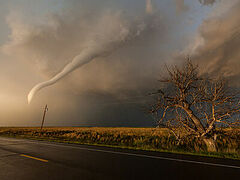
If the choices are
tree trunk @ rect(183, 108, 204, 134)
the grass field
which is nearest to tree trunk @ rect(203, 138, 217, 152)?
the grass field

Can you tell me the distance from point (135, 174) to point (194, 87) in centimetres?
853

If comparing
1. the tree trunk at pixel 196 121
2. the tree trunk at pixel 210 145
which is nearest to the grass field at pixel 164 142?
the tree trunk at pixel 210 145

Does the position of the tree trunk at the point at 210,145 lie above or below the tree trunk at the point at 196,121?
below

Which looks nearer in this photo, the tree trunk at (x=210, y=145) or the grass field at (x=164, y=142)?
the grass field at (x=164, y=142)

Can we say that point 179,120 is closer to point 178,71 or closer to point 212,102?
point 212,102

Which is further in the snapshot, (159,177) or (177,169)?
(177,169)

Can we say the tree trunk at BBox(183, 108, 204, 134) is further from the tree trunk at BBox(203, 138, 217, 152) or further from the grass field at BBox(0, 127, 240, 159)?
the grass field at BBox(0, 127, 240, 159)

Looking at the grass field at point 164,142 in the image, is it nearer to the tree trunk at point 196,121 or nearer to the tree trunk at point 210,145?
the tree trunk at point 210,145

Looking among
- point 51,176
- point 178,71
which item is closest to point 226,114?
point 178,71

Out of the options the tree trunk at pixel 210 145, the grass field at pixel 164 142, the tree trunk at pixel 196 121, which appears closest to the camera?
the grass field at pixel 164 142

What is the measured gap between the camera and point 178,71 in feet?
33.4

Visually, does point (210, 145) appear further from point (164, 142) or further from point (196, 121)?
point (164, 142)

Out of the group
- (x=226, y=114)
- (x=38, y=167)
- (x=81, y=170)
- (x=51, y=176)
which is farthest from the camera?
(x=226, y=114)

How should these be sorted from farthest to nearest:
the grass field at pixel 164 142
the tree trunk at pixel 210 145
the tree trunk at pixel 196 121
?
the tree trunk at pixel 196 121 < the tree trunk at pixel 210 145 < the grass field at pixel 164 142
